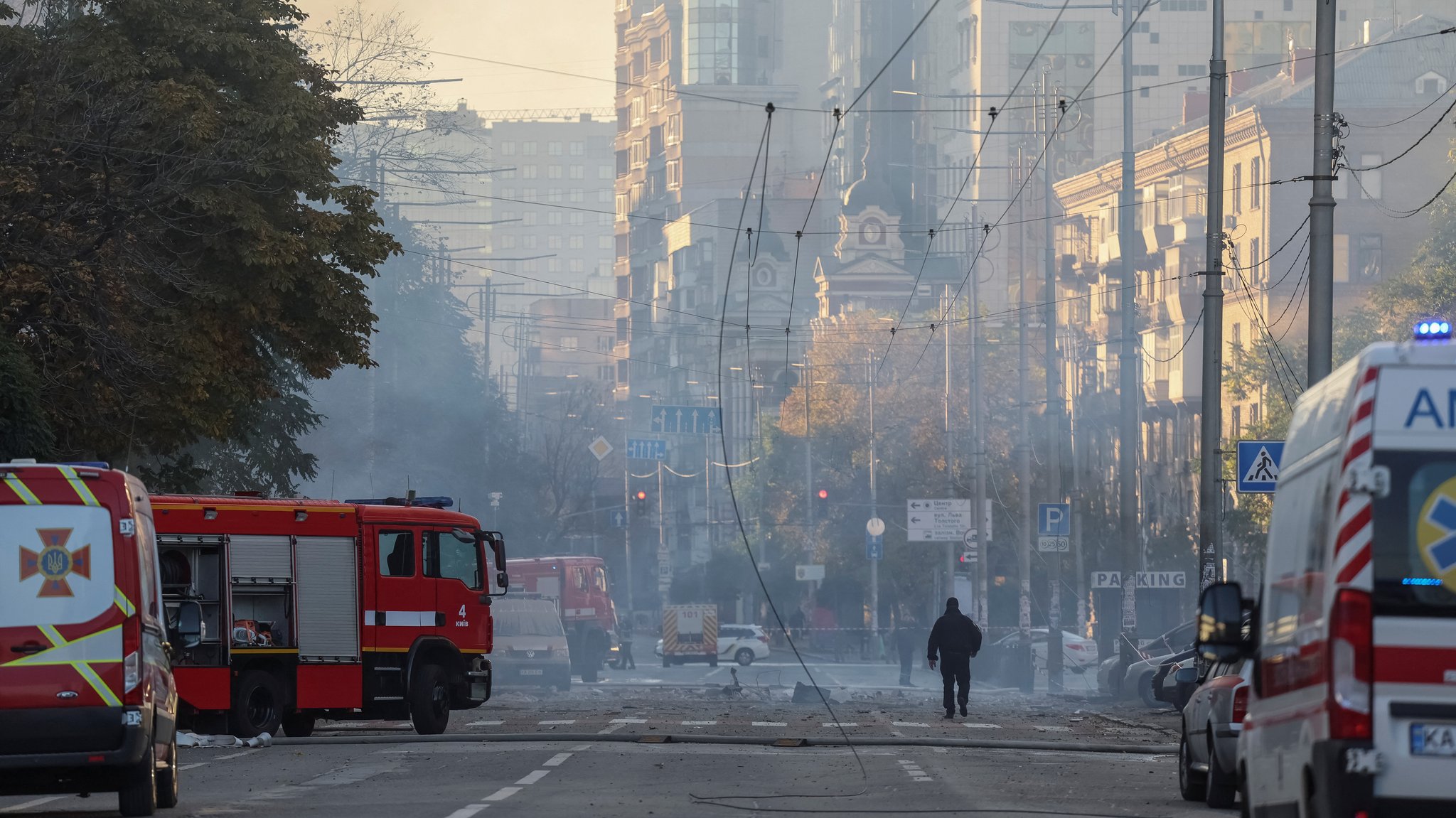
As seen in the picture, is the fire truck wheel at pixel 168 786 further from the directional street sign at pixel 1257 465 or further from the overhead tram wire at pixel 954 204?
the overhead tram wire at pixel 954 204

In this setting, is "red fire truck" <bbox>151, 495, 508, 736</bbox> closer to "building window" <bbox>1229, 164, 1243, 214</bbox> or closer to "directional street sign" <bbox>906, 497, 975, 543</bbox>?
"directional street sign" <bbox>906, 497, 975, 543</bbox>

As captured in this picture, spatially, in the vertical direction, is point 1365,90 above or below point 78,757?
above

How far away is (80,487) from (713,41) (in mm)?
155860

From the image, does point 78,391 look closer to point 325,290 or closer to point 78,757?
point 325,290

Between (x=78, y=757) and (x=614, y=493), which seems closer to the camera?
(x=78, y=757)

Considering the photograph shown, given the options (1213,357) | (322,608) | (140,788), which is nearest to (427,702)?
(322,608)

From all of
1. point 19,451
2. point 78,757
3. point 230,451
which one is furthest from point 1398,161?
point 78,757

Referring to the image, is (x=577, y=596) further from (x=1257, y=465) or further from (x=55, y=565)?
(x=55, y=565)

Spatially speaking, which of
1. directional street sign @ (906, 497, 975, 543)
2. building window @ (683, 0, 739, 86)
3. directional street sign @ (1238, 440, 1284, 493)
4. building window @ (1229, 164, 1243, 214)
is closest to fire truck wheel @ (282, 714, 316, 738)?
directional street sign @ (1238, 440, 1284, 493)

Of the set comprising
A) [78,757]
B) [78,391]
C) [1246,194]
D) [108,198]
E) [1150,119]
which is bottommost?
[78,757]

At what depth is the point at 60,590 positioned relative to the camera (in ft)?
41.9

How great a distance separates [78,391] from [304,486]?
55748mm

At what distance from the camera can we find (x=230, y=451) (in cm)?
4338

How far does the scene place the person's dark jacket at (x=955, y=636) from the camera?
3114 centimetres
